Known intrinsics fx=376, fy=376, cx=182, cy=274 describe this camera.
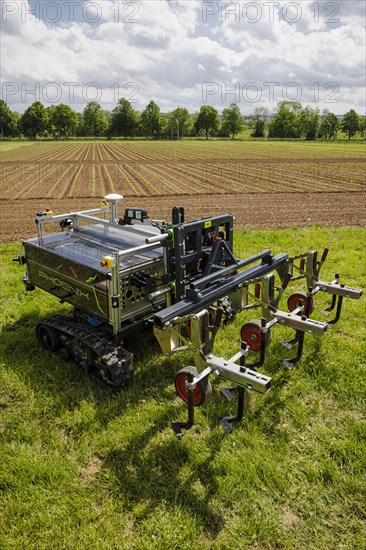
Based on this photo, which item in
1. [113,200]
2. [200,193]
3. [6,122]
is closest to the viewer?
[113,200]

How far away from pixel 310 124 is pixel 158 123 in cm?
4681

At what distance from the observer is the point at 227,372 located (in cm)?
364

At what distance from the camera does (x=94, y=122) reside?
12306 centimetres

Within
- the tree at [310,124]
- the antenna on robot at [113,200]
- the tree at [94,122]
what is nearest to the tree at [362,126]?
the tree at [310,124]

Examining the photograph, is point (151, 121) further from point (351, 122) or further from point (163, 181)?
point (163, 181)

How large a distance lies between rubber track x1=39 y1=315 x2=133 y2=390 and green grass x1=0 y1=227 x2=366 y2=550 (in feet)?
0.78

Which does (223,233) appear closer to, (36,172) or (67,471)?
(67,471)

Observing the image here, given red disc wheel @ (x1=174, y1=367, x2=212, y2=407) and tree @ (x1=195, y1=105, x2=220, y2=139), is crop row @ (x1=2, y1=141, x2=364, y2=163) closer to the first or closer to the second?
red disc wheel @ (x1=174, y1=367, x2=212, y2=407)

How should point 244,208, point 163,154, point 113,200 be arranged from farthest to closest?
point 163,154
point 244,208
point 113,200

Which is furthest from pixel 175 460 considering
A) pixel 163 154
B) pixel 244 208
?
pixel 163 154

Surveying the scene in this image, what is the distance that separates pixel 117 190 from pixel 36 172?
1159 centimetres

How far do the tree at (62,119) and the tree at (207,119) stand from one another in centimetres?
4061

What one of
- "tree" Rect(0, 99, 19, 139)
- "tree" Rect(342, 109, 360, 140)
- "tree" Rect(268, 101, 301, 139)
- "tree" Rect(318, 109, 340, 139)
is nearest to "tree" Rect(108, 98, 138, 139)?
"tree" Rect(0, 99, 19, 139)

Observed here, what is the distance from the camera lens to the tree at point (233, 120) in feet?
400
